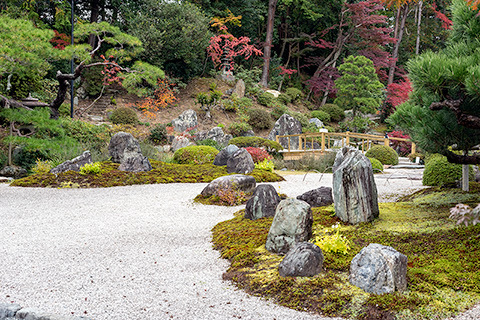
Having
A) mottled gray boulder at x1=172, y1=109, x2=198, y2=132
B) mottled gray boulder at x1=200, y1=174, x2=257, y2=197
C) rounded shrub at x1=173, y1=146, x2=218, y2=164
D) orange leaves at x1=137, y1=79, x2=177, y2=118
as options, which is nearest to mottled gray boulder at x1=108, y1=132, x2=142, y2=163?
rounded shrub at x1=173, y1=146, x2=218, y2=164

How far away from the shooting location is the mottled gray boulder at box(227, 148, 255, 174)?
9.10 m

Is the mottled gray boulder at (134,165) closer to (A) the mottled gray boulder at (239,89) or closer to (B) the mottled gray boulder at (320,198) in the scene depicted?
(B) the mottled gray boulder at (320,198)

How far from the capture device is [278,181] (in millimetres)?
8820

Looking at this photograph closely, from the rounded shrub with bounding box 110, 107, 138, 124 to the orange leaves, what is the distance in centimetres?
80

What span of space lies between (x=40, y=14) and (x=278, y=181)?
15.0 meters

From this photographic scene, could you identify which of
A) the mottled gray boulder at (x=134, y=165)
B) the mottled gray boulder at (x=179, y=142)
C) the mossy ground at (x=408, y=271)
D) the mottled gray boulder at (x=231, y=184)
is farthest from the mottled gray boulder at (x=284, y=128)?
the mossy ground at (x=408, y=271)

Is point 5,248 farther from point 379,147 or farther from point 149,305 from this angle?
point 379,147

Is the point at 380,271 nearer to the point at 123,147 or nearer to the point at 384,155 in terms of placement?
the point at 123,147

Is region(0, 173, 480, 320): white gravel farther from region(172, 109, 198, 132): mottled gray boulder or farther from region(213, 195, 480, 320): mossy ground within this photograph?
region(172, 109, 198, 132): mottled gray boulder

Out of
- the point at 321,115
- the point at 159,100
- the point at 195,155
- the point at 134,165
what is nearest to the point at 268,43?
the point at 321,115

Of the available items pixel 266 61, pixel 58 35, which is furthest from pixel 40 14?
pixel 266 61

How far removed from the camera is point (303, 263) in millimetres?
2982

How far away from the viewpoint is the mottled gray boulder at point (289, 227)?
357 cm

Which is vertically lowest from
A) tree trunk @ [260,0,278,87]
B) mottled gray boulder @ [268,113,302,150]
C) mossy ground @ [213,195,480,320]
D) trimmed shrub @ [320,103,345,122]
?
mossy ground @ [213,195,480,320]
